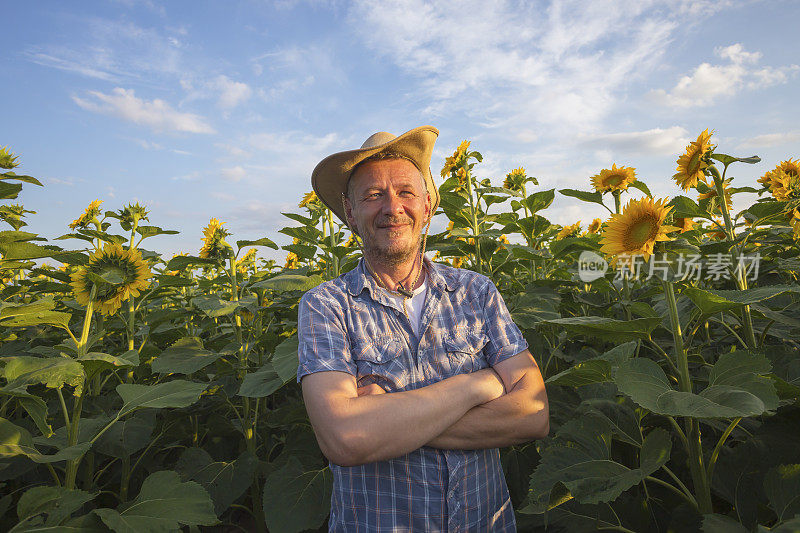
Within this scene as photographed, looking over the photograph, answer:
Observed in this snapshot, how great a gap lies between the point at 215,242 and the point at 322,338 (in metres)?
1.76

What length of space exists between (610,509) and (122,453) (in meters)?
2.17

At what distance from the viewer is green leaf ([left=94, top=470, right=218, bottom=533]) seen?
1456 mm

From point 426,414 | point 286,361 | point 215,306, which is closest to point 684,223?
point 426,414

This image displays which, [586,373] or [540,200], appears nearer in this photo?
[586,373]

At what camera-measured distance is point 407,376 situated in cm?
188

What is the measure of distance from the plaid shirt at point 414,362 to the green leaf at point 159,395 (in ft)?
1.38

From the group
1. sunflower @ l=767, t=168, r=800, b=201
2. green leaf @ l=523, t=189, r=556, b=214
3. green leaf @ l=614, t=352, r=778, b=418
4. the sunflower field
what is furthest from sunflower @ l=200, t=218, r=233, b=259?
sunflower @ l=767, t=168, r=800, b=201

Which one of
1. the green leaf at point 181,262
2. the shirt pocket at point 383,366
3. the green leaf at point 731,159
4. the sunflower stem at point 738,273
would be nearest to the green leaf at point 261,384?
the shirt pocket at point 383,366

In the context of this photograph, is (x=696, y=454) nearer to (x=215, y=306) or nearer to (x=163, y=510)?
(x=163, y=510)

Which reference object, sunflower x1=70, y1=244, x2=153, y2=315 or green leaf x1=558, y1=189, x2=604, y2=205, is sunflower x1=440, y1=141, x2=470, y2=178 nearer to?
green leaf x1=558, y1=189, x2=604, y2=205

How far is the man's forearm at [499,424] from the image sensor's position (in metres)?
1.72

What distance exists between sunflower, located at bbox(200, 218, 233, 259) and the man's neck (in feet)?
4.56

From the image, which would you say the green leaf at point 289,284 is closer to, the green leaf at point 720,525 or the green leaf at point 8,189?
the green leaf at point 8,189

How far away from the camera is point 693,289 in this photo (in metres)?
1.39
